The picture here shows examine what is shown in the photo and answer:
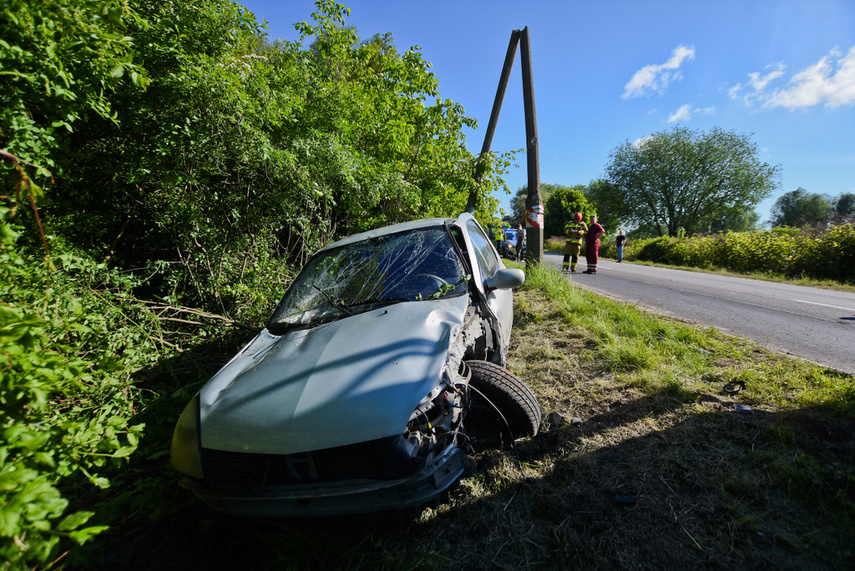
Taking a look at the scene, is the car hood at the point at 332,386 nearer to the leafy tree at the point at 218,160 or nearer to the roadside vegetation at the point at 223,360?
the roadside vegetation at the point at 223,360

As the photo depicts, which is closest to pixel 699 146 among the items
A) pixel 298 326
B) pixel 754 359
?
pixel 754 359

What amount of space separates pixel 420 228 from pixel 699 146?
37.9m

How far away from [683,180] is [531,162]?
32.6m

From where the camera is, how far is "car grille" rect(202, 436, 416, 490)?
1.44 m

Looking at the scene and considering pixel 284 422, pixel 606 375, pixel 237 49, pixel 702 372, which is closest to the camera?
pixel 284 422

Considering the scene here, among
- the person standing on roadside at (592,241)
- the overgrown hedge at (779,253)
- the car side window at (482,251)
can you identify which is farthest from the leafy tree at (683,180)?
the car side window at (482,251)

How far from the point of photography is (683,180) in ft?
101

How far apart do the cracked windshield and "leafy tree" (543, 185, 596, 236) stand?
1456 inches

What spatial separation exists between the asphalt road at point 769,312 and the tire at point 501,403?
2.80 meters

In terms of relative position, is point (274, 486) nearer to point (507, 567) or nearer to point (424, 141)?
point (507, 567)

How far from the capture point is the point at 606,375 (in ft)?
9.91

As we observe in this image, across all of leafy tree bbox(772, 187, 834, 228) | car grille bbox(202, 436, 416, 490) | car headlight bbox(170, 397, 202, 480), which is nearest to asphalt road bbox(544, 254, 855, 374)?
car grille bbox(202, 436, 416, 490)

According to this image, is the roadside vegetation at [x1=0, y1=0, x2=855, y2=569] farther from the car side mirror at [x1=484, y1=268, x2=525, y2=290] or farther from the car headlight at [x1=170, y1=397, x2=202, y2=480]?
the car side mirror at [x1=484, y1=268, x2=525, y2=290]

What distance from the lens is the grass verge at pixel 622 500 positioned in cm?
150
